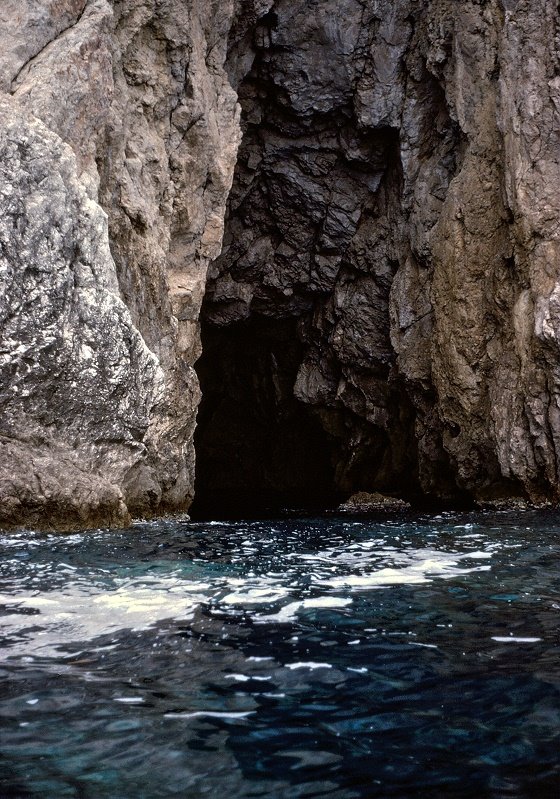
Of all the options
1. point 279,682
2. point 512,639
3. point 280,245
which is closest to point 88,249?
point 512,639

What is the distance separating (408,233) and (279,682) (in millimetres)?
23317

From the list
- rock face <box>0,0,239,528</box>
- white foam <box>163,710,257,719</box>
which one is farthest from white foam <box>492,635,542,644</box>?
rock face <box>0,0,239,528</box>

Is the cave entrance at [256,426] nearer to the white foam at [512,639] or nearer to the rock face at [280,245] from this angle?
the rock face at [280,245]

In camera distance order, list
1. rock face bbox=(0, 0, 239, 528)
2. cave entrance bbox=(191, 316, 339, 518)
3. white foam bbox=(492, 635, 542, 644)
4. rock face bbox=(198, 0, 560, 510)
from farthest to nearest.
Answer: cave entrance bbox=(191, 316, 339, 518) → rock face bbox=(198, 0, 560, 510) → rock face bbox=(0, 0, 239, 528) → white foam bbox=(492, 635, 542, 644)

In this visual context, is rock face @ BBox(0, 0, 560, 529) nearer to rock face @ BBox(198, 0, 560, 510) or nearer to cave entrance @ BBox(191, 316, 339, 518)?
rock face @ BBox(198, 0, 560, 510)

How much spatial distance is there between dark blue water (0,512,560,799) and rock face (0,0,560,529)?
5.08m

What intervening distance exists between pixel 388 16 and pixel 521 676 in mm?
24495

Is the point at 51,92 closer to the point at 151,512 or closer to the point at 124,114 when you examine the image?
the point at 124,114

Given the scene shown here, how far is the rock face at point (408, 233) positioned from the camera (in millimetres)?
20000

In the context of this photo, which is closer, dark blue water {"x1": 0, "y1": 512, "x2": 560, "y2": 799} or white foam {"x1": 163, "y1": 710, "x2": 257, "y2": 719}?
dark blue water {"x1": 0, "y1": 512, "x2": 560, "y2": 799}

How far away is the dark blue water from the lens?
2857mm

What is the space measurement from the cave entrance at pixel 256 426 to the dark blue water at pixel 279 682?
75.8 feet

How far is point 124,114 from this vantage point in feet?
52.6

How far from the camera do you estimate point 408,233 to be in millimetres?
25766
